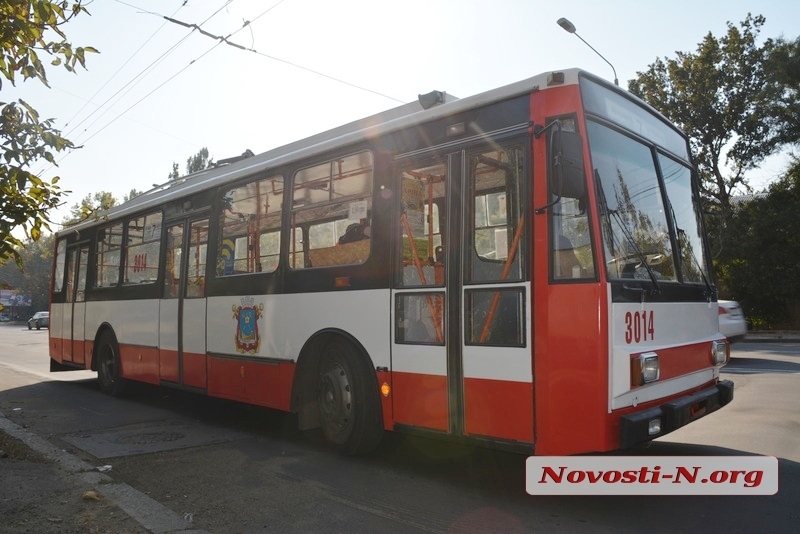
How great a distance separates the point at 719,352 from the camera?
5.66 meters

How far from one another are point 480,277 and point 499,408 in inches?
39.2

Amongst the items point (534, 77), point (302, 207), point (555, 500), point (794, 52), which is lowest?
point (555, 500)

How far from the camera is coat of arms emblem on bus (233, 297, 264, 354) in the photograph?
7.26m

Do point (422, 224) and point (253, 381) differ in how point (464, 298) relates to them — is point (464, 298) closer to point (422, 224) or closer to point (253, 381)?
point (422, 224)

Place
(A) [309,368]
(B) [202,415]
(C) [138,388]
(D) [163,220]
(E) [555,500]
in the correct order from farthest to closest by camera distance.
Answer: (C) [138,388], (D) [163,220], (B) [202,415], (A) [309,368], (E) [555,500]

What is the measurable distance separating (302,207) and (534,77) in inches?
116

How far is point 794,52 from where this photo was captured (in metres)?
27.3

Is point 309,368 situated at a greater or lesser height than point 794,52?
lesser

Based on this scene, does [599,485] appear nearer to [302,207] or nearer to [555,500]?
[555,500]

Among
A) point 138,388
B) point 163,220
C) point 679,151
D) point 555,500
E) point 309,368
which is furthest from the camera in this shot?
point 138,388

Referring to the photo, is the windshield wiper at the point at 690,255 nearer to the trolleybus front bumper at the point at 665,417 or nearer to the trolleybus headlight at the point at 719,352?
the trolleybus headlight at the point at 719,352

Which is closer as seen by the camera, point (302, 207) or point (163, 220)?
point (302, 207)

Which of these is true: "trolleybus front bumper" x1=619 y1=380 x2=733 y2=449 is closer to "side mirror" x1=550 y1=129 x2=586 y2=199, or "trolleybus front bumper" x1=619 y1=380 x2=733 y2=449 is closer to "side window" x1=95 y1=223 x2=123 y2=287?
"side mirror" x1=550 y1=129 x2=586 y2=199

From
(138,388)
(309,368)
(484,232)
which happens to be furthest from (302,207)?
(138,388)
